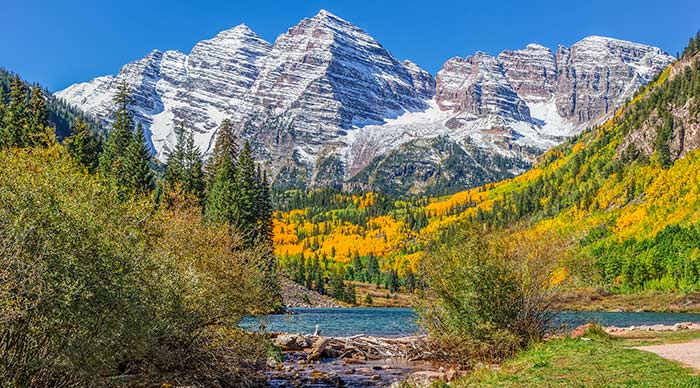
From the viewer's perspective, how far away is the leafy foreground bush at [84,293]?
13031mm

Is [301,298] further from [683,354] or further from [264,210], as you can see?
[683,354]

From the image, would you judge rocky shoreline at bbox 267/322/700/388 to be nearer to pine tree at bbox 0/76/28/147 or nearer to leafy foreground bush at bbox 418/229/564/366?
leafy foreground bush at bbox 418/229/564/366

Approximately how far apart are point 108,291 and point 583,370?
15962 mm

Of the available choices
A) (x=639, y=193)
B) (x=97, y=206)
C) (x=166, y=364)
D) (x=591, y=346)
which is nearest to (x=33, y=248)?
(x=97, y=206)

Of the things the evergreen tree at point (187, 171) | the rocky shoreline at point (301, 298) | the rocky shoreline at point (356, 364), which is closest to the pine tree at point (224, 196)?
the evergreen tree at point (187, 171)

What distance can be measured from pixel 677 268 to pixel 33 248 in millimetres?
128134

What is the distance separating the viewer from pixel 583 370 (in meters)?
20.3

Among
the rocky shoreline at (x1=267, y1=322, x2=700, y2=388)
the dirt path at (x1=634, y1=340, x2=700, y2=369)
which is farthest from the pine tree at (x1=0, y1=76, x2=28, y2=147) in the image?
the dirt path at (x1=634, y1=340, x2=700, y2=369)

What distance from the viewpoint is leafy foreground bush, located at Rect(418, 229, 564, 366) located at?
28.2 m

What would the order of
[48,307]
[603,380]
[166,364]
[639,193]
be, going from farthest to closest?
[639,193], [166,364], [603,380], [48,307]

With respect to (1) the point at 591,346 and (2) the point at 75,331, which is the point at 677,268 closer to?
(1) the point at 591,346

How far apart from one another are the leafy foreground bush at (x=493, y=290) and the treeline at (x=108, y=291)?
9536 millimetres

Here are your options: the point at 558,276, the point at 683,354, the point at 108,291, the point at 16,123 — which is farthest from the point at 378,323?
the point at 108,291

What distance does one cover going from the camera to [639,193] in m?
166
